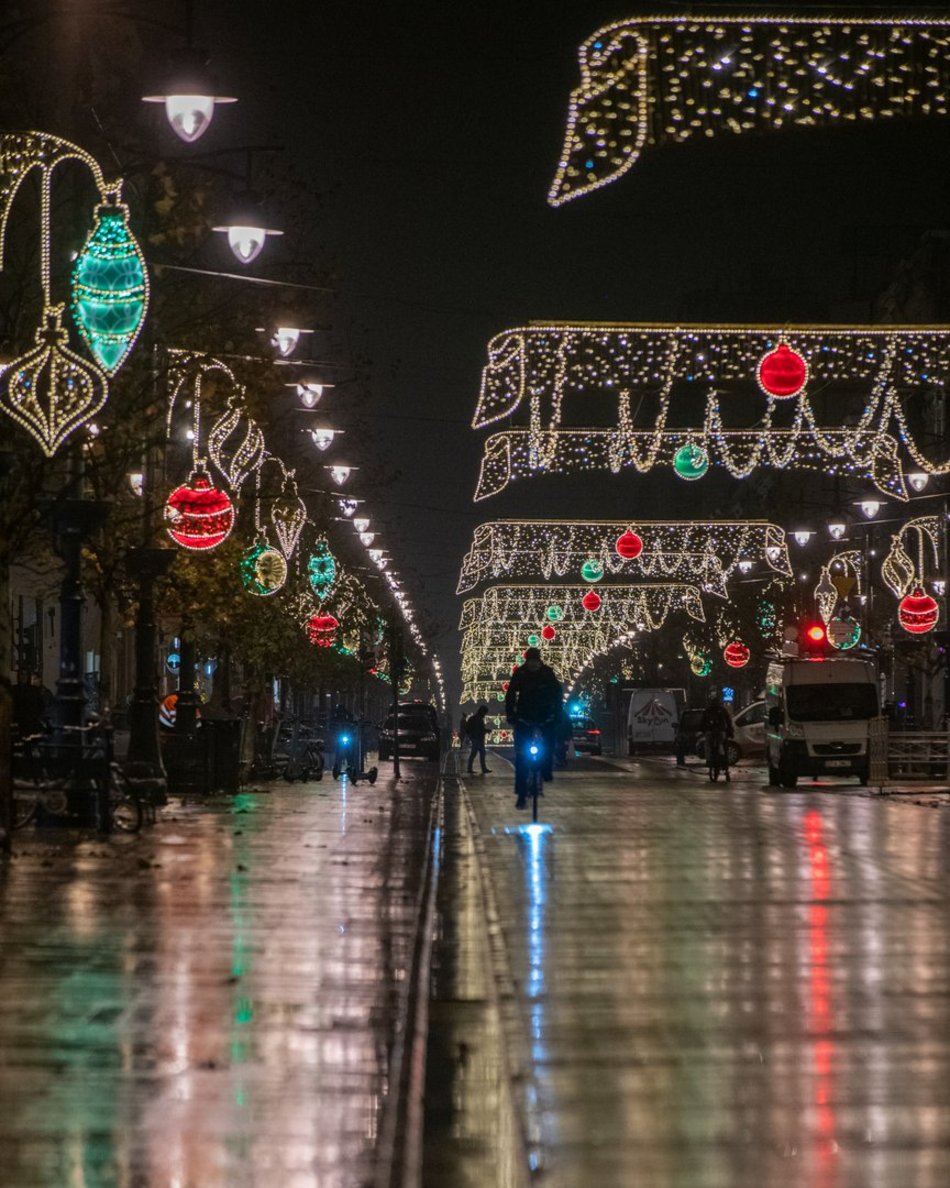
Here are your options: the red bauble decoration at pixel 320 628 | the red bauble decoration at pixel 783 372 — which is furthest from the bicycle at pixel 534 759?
the red bauble decoration at pixel 320 628

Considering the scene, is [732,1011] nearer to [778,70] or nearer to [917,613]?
[778,70]

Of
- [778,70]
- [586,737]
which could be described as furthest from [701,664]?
[778,70]

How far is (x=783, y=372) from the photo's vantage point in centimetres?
2717

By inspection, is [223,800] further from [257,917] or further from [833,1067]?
[833,1067]

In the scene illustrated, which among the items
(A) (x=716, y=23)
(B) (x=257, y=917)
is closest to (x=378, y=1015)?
(B) (x=257, y=917)

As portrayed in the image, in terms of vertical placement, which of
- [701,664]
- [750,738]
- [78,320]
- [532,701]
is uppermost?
[78,320]

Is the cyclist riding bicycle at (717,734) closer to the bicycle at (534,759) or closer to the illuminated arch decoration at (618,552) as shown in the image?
the illuminated arch decoration at (618,552)

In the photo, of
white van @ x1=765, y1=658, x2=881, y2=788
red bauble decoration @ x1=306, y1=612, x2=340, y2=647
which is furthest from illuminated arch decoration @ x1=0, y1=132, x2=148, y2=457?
red bauble decoration @ x1=306, y1=612, x2=340, y2=647

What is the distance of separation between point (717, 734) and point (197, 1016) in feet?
124

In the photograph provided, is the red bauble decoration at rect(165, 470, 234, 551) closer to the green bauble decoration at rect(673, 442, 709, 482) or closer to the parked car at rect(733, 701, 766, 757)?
the green bauble decoration at rect(673, 442, 709, 482)

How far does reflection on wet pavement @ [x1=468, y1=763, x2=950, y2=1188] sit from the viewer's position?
7.69 m

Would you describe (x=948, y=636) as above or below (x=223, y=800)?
above

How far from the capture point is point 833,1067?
926cm

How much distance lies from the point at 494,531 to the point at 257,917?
45.4m
